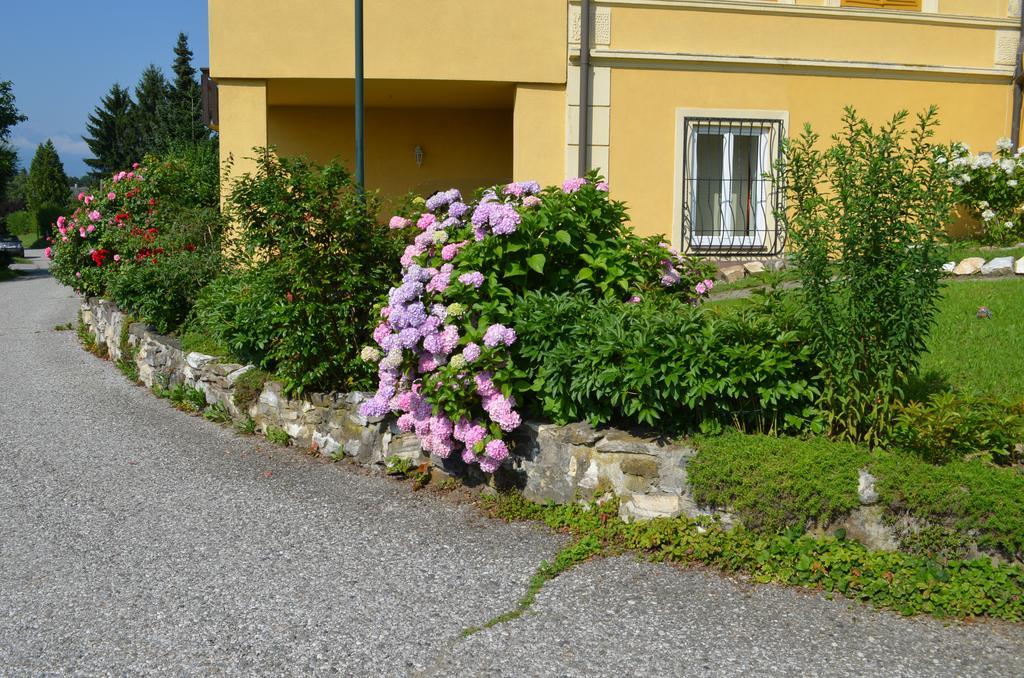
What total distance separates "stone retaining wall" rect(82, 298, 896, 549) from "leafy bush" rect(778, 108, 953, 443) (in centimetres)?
53

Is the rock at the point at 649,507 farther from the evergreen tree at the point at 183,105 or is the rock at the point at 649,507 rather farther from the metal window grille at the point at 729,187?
the evergreen tree at the point at 183,105

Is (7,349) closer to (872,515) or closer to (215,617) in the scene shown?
(215,617)

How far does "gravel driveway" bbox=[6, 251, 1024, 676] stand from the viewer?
11.6 feet

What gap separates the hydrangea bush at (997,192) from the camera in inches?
397

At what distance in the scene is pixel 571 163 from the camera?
33.8 ft

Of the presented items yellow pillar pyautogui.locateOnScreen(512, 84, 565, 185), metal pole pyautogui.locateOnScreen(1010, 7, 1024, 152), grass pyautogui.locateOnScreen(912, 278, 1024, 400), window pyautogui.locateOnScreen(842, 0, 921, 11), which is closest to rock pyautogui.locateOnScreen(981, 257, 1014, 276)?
grass pyautogui.locateOnScreen(912, 278, 1024, 400)

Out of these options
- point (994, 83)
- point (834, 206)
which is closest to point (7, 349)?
point (834, 206)

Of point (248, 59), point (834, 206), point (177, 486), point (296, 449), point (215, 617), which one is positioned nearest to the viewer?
point (215, 617)

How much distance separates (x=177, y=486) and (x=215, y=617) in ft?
6.80

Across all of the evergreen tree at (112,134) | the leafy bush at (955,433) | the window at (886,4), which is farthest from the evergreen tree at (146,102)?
the leafy bush at (955,433)

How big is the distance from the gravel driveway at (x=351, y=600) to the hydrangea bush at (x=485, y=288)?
524mm

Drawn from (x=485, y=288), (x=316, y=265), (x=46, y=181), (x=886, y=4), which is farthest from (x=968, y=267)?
(x=46, y=181)

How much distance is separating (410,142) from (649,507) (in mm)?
8903

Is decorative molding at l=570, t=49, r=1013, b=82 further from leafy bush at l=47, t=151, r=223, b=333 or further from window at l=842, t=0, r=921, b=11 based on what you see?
leafy bush at l=47, t=151, r=223, b=333
